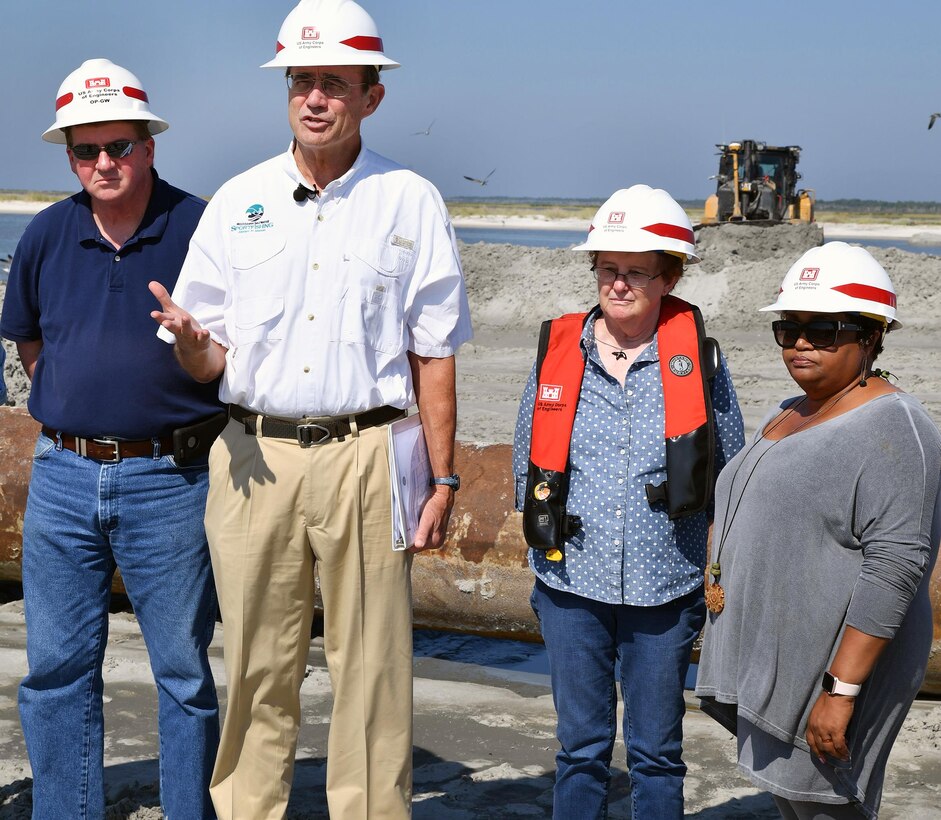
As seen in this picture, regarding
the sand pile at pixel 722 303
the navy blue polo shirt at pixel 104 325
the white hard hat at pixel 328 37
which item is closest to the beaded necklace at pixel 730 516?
the white hard hat at pixel 328 37

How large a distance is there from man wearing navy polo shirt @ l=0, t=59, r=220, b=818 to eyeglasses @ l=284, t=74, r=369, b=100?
20.2 inches

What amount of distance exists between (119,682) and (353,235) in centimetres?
279

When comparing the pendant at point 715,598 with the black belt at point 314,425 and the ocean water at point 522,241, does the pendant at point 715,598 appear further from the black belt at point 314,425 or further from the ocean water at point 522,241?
the ocean water at point 522,241

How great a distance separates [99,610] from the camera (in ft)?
11.3

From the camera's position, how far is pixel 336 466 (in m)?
3.20

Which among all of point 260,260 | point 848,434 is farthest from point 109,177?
point 848,434

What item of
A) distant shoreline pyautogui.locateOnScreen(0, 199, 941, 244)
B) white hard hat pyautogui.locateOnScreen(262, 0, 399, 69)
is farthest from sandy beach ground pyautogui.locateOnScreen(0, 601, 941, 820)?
distant shoreline pyautogui.locateOnScreen(0, 199, 941, 244)

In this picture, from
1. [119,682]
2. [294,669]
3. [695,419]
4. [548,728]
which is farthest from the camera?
[119,682]

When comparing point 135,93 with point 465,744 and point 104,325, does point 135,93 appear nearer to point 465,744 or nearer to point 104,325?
point 104,325

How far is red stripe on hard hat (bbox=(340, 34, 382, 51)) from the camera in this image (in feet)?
10.2

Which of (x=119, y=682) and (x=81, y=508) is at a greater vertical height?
(x=81, y=508)

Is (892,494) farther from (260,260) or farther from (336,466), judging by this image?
(260,260)

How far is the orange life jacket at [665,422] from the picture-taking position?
309cm

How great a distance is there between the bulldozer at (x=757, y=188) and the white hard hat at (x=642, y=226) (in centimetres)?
2205
